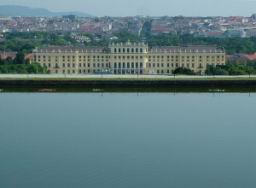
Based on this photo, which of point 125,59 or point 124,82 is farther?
point 125,59

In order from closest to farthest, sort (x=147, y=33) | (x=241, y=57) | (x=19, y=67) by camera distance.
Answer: (x=19, y=67) < (x=241, y=57) < (x=147, y=33)

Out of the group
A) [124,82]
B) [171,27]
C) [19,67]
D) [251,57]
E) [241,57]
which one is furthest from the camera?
[171,27]

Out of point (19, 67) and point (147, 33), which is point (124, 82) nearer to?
point (19, 67)

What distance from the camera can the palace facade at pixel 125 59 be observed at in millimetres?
25625

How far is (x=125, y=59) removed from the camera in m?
26.5

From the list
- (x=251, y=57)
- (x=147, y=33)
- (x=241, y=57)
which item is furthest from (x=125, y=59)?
(x=147, y=33)

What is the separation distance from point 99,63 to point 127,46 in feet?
3.33

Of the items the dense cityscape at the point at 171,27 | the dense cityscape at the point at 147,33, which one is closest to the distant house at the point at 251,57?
the dense cityscape at the point at 147,33

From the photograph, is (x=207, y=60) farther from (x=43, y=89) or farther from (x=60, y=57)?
(x=43, y=89)

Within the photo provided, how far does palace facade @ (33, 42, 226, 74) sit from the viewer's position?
84.1ft

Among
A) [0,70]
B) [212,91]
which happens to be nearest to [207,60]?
[0,70]

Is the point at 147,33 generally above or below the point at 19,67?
below

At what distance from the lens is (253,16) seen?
7612 cm

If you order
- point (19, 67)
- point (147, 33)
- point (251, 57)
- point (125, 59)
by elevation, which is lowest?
point (147, 33)
